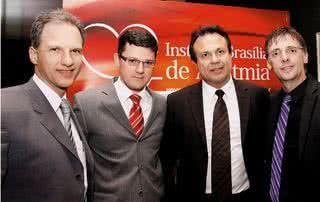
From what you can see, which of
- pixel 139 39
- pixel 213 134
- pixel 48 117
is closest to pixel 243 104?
pixel 213 134

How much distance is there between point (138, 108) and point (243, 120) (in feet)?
2.53

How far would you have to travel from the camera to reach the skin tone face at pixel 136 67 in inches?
96.1

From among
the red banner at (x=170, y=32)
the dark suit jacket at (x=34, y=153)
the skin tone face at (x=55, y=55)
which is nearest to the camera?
the dark suit jacket at (x=34, y=153)

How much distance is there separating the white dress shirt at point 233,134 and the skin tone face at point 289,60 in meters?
0.38

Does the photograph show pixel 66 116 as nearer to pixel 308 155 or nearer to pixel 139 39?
pixel 139 39

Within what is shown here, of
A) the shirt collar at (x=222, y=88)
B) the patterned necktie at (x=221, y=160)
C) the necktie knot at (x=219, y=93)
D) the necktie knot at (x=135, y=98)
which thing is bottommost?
the patterned necktie at (x=221, y=160)

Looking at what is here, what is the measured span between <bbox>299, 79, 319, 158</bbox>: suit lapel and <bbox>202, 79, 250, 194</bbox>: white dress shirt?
429 millimetres

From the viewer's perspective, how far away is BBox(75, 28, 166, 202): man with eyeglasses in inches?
90.0

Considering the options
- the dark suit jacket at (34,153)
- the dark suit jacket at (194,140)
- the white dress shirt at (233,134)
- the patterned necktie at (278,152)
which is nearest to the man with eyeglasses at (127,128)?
the dark suit jacket at (194,140)

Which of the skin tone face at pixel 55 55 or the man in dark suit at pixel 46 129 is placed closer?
the man in dark suit at pixel 46 129

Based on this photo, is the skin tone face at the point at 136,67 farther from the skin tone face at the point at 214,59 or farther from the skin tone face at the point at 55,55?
the skin tone face at the point at 55,55

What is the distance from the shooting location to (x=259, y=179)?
8.07ft

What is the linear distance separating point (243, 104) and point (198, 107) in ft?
1.10

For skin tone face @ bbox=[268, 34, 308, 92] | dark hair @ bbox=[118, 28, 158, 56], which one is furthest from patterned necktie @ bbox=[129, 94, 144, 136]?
skin tone face @ bbox=[268, 34, 308, 92]
